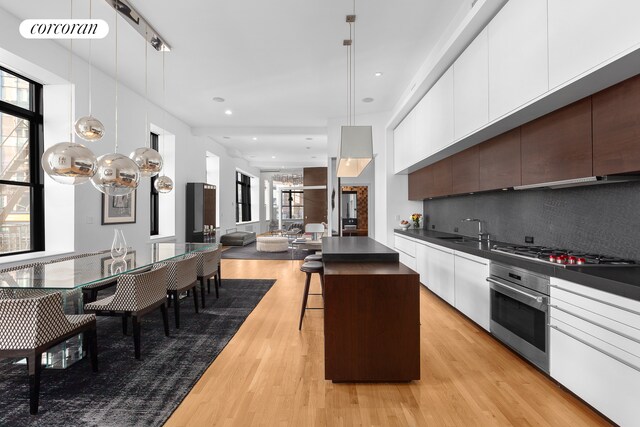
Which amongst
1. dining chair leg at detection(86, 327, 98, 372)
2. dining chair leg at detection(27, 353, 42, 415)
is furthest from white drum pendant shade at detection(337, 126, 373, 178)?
dining chair leg at detection(27, 353, 42, 415)

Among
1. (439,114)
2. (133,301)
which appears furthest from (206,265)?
(439,114)

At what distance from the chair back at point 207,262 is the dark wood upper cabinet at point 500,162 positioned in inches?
134

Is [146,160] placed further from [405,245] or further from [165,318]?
[405,245]

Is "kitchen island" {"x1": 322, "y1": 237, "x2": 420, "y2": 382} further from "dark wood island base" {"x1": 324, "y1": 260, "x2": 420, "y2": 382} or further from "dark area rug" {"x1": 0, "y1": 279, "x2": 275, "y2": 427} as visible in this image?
"dark area rug" {"x1": 0, "y1": 279, "x2": 275, "y2": 427}

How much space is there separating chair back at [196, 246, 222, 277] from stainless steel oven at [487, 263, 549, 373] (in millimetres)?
3250

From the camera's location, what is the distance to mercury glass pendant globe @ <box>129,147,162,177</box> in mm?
3529

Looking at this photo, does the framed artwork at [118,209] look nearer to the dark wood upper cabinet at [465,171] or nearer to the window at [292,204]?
the dark wood upper cabinet at [465,171]

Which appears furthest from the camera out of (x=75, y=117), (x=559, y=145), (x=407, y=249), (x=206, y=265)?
(x=407, y=249)

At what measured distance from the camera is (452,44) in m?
3.38

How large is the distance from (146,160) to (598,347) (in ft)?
13.3

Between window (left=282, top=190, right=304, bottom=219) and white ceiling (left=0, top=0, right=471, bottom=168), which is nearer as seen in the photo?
white ceiling (left=0, top=0, right=471, bottom=168)

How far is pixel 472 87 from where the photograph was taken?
3.23 m

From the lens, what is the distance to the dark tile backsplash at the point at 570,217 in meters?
2.25

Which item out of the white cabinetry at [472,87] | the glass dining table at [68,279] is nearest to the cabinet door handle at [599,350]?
the white cabinetry at [472,87]
